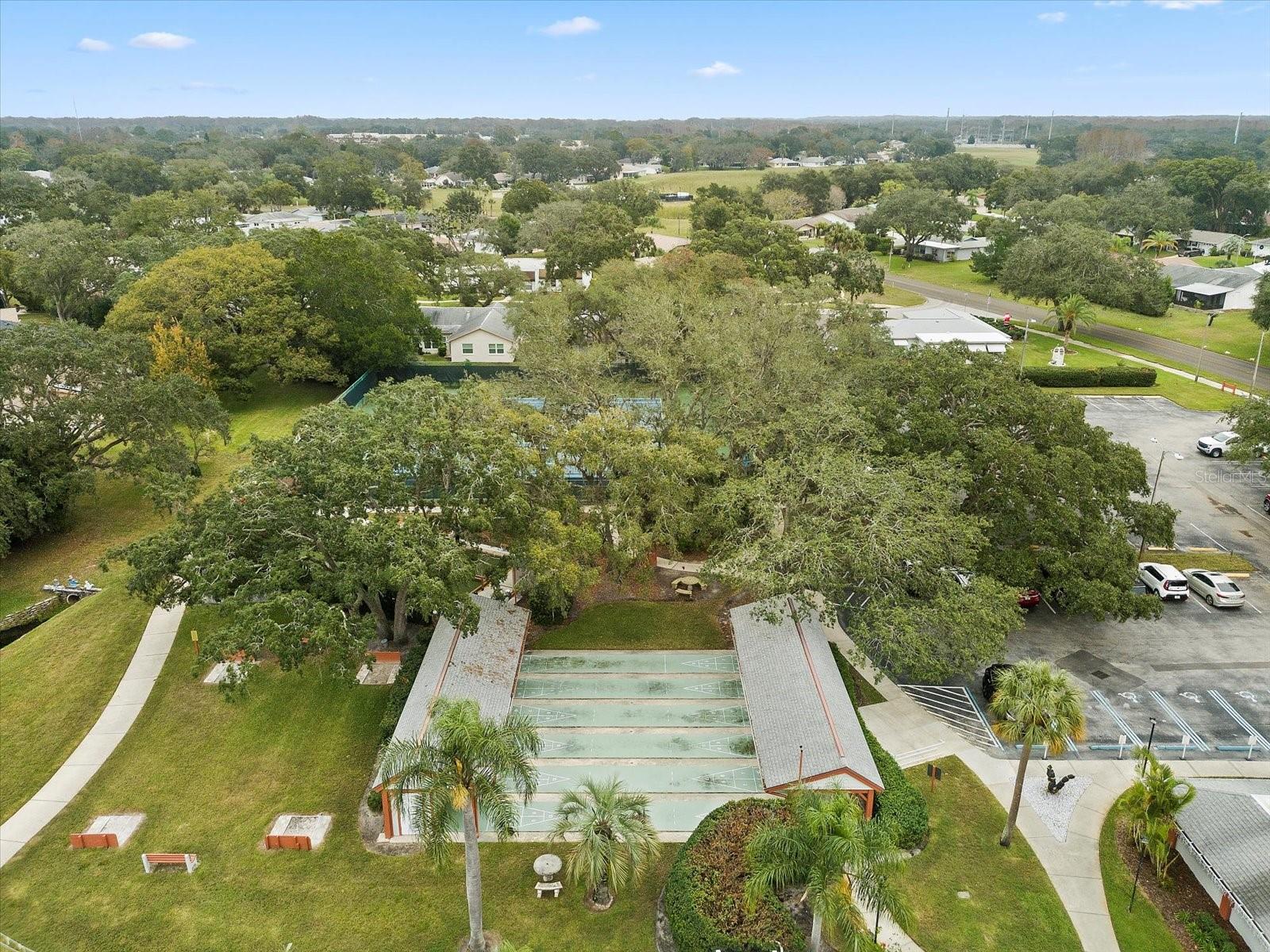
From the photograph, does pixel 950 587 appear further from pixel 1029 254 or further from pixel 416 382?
pixel 1029 254

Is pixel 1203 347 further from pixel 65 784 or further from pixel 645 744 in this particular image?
pixel 65 784

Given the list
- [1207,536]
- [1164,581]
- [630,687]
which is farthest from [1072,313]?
[630,687]

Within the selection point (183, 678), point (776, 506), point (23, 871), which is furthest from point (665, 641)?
point (23, 871)

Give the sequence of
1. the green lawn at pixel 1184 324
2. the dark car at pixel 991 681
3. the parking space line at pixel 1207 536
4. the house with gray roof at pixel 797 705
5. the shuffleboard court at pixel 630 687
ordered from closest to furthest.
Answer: the house with gray roof at pixel 797 705
the dark car at pixel 991 681
the shuffleboard court at pixel 630 687
the parking space line at pixel 1207 536
the green lawn at pixel 1184 324

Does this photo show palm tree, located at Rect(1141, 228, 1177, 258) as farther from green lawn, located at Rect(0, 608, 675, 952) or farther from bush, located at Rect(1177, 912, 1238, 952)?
green lawn, located at Rect(0, 608, 675, 952)

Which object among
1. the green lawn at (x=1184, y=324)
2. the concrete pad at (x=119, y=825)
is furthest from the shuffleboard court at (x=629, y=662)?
the green lawn at (x=1184, y=324)

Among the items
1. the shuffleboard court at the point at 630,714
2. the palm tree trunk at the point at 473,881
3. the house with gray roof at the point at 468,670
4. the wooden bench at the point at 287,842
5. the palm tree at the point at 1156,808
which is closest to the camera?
the palm tree trunk at the point at 473,881

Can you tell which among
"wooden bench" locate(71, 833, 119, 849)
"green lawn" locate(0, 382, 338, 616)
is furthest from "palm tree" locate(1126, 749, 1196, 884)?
"green lawn" locate(0, 382, 338, 616)

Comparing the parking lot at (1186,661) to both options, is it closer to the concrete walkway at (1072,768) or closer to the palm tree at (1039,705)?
the concrete walkway at (1072,768)
